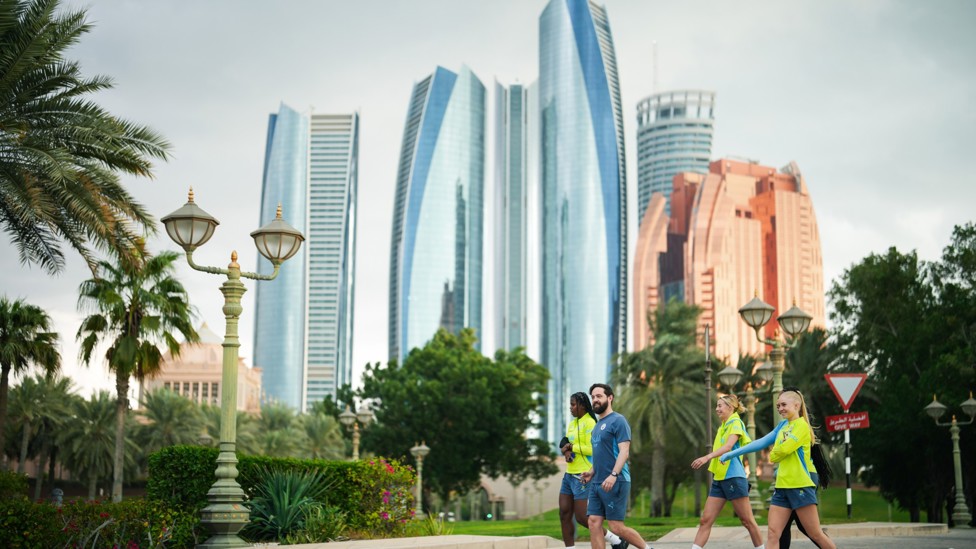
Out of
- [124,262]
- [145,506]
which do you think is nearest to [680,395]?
[124,262]

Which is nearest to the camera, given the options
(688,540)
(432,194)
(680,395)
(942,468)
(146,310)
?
(688,540)

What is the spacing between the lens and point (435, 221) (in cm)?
18712

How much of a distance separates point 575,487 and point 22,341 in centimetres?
2198

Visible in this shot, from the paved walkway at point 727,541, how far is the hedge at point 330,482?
1497mm

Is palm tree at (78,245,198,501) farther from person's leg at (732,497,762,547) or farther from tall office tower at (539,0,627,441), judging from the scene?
tall office tower at (539,0,627,441)

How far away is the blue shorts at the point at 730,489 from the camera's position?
10023mm

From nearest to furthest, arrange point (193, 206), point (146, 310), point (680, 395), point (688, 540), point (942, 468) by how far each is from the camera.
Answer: point (193, 206)
point (688, 540)
point (146, 310)
point (942, 468)
point (680, 395)

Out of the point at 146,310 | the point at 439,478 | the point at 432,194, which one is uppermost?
the point at 432,194

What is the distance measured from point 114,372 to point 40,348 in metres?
2.39

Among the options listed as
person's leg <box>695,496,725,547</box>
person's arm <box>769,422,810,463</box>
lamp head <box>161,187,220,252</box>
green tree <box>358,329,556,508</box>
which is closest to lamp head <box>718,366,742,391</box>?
person's leg <box>695,496,725,547</box>

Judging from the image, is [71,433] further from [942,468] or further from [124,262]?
[942,468]

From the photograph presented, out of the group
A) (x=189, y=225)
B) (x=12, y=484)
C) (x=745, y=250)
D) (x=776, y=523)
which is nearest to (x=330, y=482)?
(x=189, y=225)

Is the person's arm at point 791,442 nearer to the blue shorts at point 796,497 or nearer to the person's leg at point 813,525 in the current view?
the blue shorts at point 796,497

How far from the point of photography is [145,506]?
1270 centimetres
